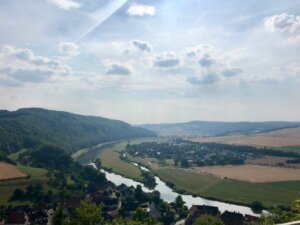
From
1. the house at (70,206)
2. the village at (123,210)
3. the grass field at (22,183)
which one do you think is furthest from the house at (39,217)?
the grass field at (22,183)

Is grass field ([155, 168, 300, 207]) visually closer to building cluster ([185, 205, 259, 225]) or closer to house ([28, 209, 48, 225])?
building cluster ([185, 205, 259, 225])

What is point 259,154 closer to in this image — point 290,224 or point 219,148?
point 219,148

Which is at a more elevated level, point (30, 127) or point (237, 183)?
point (30, 127)

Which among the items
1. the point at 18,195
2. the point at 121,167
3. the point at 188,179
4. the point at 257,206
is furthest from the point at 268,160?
the point at 18,195

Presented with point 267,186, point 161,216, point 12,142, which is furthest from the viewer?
point 12,142

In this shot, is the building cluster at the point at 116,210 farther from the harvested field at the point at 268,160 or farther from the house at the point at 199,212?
the harvested field at the point at 268,160

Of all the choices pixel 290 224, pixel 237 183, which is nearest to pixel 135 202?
pixel 237 183

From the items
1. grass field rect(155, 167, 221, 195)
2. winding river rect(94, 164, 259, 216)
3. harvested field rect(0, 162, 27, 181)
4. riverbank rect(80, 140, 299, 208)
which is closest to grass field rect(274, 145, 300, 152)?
grass field rect(155, 167, 221, 195)
